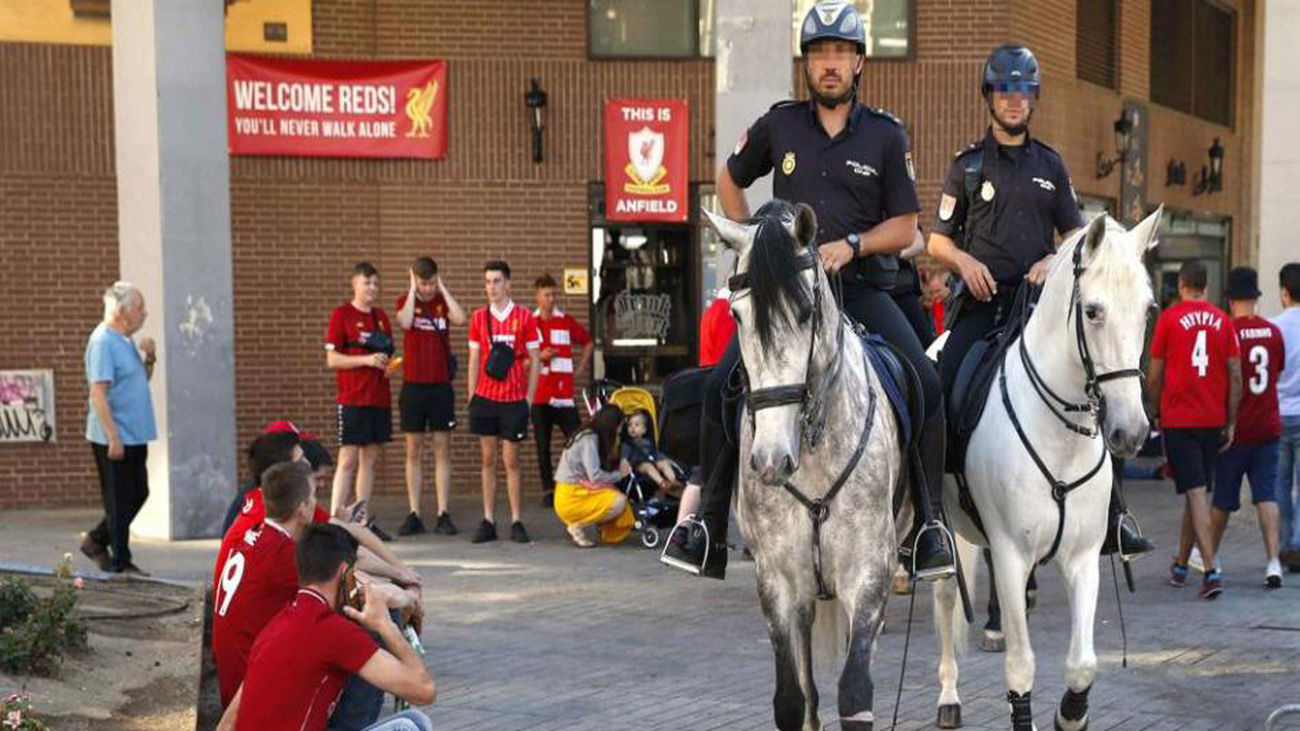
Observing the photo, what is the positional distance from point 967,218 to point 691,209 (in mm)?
10030

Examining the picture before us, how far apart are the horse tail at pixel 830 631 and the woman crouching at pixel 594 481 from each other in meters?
7.04

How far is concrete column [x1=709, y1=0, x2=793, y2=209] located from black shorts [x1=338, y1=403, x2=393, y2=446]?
12.5 ft

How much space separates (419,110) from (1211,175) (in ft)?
44.4

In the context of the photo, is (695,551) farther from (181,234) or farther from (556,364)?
(556,364)

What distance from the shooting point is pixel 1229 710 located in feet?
26.3

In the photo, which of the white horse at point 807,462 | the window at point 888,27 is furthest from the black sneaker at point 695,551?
the window at point 888,27

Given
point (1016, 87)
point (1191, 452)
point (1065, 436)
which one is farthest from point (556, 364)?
point (1065, 436)

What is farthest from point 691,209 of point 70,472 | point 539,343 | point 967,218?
point 967,218

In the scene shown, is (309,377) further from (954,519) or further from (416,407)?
(954,519)

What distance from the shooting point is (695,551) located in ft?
20.8

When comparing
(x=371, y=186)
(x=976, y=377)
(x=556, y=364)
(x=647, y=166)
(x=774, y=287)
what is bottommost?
(x=556, y=364)

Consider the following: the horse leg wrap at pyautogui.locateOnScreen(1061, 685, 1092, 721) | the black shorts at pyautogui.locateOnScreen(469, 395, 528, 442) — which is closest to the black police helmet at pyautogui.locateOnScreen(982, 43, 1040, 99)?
the horse leg wrap at pyautogui.locateOnScreen(1061, 685, 1092, 721)

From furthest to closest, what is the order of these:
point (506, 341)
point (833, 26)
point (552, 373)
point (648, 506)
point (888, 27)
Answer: point (888, 27), point (552, 373), point (506, 341), point (648, 506), point (833, 26)

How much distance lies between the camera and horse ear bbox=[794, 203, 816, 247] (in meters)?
5.43
